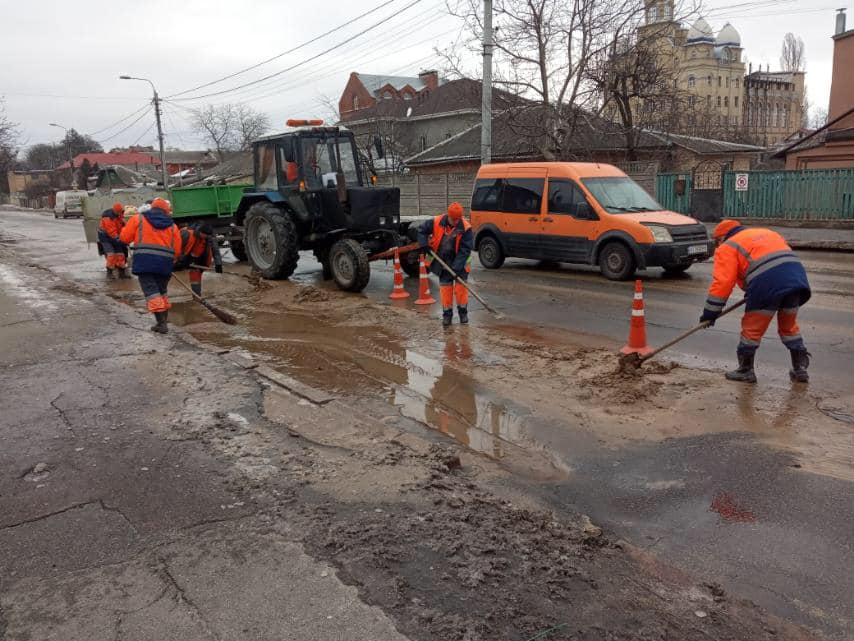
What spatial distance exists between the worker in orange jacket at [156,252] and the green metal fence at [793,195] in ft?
58.8

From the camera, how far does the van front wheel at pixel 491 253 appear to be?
44.8ft

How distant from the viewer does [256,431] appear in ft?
17.3

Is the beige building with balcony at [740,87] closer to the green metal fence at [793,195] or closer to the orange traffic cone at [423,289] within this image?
the green metal fence at [793,195]

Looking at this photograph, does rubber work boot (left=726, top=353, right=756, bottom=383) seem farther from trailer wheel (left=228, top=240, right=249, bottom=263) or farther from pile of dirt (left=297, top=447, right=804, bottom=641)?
trailer wheel (left=228, top=240, right=249, bottom=263)

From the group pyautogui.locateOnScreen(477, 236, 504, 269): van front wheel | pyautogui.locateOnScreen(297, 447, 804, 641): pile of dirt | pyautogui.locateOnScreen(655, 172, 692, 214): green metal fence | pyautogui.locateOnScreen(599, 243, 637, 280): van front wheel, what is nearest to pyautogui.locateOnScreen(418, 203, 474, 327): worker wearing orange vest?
pyautogui.locateOnScreen(599, 243, 637, 280): van front wheel

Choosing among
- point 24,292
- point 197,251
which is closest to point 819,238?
point 197,251

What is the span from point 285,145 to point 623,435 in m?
8.56

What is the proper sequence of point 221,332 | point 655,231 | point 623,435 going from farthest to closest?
point 655,231 → point 221,332 → point 623,435

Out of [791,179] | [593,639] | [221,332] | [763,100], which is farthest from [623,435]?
[763,100]

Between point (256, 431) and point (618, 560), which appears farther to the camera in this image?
point (256, 431)

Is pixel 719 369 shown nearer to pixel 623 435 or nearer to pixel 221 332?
pixel 623 435

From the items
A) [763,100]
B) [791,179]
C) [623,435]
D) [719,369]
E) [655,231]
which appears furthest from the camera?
[763,100]

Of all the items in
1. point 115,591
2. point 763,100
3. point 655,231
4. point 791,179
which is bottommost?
point 115,591

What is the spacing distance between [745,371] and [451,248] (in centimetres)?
385
